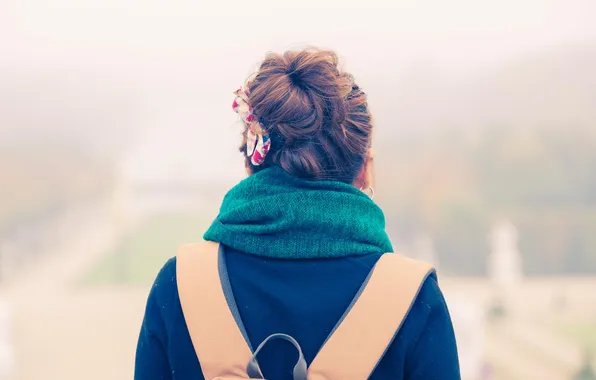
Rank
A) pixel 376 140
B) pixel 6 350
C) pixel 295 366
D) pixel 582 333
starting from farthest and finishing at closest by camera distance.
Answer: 1. pixel 376 140
2. pixel 582 333
3. pixel 6 350
4. pixel 295 366

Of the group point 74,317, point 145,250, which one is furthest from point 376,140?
point 74,317

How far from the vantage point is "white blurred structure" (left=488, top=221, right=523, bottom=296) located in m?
4.07

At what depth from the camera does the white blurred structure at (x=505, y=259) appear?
13.3ft

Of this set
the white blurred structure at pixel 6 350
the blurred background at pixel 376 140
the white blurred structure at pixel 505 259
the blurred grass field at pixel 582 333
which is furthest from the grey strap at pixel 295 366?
the white blurred structure at pixel 505 259

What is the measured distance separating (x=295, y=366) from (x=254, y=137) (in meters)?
0.23

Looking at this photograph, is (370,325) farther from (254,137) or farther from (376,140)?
(376,140)

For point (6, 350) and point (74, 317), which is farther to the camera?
point (74, 317)

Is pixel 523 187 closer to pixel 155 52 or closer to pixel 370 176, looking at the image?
pixel 155 52

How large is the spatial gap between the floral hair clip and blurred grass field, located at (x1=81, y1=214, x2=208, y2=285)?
3366mm

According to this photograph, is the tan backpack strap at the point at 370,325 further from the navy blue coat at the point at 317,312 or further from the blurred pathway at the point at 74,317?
the blurred pathway at the point at 74,317

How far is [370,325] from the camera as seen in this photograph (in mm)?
634

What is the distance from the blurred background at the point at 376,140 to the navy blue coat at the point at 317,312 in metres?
3.28

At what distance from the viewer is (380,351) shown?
638 mm

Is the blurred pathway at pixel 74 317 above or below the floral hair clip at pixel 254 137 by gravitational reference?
below
